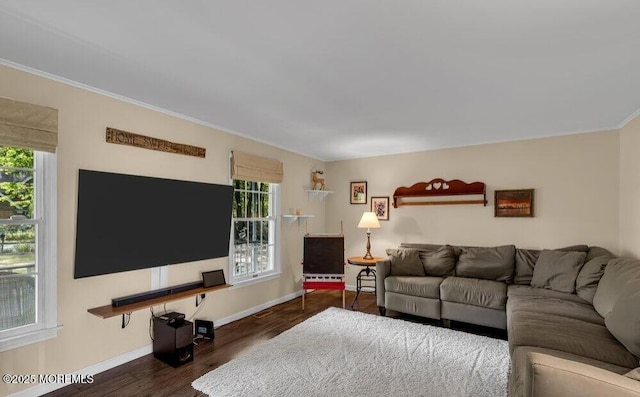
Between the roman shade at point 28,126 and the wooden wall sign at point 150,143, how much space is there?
421 mm

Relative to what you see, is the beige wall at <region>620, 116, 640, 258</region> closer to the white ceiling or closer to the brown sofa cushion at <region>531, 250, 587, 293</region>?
the white ceiling

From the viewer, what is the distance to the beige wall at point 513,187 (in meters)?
3.73

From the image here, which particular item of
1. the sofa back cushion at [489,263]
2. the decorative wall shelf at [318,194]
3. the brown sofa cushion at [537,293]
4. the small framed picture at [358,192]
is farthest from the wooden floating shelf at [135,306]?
the brown sofa cushion at [537,293]

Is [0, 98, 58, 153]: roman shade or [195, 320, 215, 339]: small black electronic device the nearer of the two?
[0, 98, 58, 153]: roman shade

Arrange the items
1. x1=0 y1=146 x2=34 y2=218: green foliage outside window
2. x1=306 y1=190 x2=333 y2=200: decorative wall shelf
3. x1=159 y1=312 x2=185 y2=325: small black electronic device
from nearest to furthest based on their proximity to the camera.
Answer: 1. x1=0 y1=146 x2=34 y2=218: green foliage outside window
2. x1=159 y1=312 x2=185 y2=325: small black electronic device
3. x1=306 y1=190 x2=333 y2=200: decorative wall shelf

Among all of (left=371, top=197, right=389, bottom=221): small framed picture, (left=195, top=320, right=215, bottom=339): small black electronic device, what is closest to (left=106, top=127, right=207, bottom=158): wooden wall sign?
(left=195, top=320, right=215, bottom=339): small black electronic device

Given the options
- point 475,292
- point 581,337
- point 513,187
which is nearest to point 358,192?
point 513,187

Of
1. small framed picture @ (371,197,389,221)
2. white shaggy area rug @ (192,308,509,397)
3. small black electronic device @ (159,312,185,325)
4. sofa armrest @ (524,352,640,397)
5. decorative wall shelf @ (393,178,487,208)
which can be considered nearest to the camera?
sofa armrest @ (524,352,640,397)

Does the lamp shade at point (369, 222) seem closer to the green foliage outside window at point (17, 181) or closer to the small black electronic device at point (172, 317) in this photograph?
the small black electronic device at point (172, 317)

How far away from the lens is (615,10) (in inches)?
60.9

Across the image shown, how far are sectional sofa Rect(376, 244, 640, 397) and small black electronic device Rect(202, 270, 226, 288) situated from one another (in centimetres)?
204

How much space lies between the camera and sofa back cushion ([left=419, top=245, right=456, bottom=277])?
4137 millimetres

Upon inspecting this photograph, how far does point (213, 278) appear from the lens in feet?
11.4

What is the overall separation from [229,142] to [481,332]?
12.5 ft
